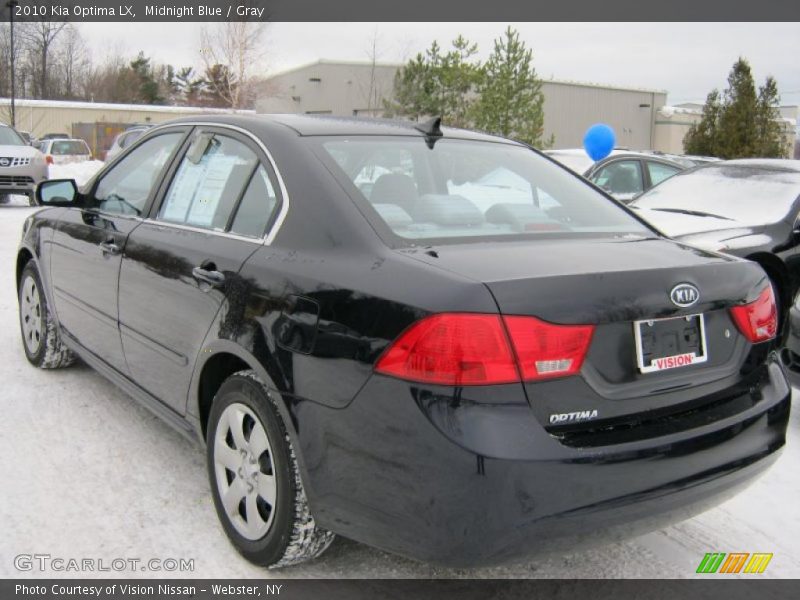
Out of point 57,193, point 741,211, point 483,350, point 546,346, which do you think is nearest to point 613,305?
point 546,346

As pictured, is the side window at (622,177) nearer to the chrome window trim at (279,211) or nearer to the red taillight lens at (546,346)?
the chrome window trim at (279,211)

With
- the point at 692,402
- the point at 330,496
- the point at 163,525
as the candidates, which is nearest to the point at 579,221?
the point at 692,402

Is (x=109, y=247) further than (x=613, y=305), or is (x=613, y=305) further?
(x=109, y=247)

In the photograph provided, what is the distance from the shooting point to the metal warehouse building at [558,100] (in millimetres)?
48906

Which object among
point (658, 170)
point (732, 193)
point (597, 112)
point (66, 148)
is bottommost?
point (732, 193)

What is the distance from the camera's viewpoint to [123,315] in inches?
147

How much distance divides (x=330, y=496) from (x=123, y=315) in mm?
1766

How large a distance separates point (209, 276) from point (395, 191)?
780 millimetres

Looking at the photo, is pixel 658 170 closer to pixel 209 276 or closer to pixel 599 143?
Answer: pixel 599 143

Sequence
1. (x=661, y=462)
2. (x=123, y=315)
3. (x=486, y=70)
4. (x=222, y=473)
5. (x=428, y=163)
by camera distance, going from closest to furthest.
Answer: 1. (x=661, y=462)
2. (x=222, y=473)
3. (x=428, y=163)
4. (x=123, y=315)
5. (x=486, y=70)

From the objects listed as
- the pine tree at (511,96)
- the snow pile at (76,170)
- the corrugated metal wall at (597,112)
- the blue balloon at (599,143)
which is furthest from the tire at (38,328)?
the corrugated metal wall at (597,112)

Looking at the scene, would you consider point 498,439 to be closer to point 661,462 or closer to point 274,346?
point 661,462

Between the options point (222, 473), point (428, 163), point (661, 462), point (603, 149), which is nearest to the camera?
point (661, 462)

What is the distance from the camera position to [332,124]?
132 inches
